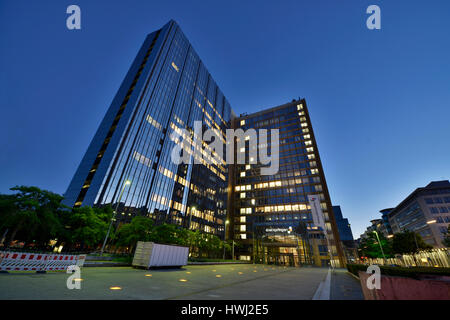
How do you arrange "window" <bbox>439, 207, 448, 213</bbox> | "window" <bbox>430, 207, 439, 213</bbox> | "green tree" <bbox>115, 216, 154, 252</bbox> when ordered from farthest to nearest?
"window" <bbox>430, 207, 439, 213</bbox> < "window" <bbox>439, 207, 448, 213</bbox> < "green tree" <bbox>115, 216, 154, 252</bbox>

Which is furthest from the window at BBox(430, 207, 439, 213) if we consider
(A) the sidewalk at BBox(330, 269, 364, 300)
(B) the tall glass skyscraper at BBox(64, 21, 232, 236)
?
(A) the sidewalk at BBox(330, 269, 364, 300)

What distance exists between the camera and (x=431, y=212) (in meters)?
70.4

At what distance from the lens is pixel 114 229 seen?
121 ft

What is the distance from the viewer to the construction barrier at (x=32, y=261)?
9031mm

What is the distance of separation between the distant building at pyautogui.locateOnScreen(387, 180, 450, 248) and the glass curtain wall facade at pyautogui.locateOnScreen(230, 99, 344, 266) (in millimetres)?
40891

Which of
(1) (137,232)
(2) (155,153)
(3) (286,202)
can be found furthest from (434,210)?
(2) (155,153)

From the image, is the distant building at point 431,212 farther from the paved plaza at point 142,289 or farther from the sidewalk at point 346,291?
the paved plaza at point 142,289

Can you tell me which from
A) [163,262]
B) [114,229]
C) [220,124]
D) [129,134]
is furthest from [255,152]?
[163,262]

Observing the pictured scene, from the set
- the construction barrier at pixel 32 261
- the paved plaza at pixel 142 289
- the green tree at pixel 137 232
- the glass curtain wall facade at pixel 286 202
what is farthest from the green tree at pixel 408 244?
the construction barrier at pixel 32 261

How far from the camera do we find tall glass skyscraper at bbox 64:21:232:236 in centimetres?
4300

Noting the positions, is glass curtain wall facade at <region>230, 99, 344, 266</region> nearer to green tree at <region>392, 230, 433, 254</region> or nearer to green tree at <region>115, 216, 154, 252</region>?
green tree at <region>392, 230, 433, 254</region>

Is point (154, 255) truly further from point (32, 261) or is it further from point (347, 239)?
point (347, 239)

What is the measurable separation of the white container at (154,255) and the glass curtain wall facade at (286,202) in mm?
43580
